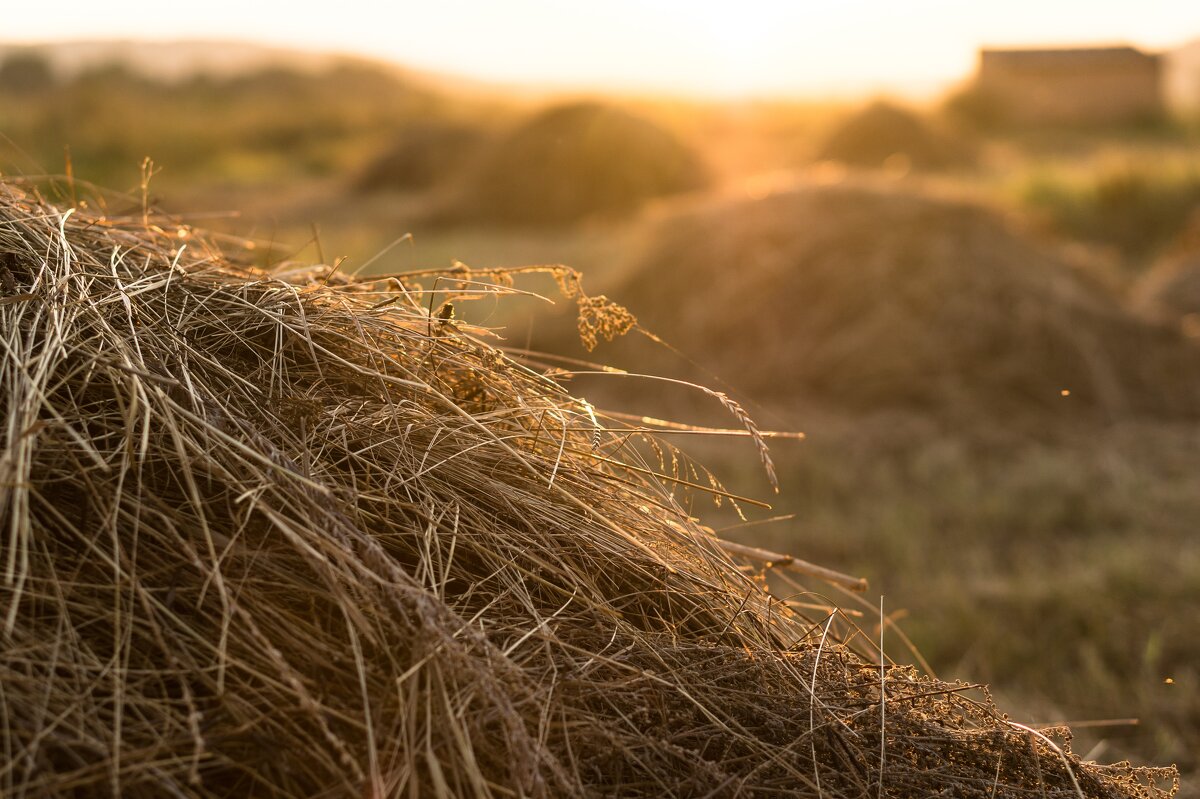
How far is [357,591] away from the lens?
117cm

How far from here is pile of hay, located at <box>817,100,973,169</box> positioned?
969 inches

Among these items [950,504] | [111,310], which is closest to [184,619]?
[111,310]

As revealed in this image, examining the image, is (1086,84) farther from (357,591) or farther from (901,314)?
(357,591)

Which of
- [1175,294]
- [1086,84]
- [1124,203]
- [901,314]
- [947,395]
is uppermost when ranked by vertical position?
[901,314]

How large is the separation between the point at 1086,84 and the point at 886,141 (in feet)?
61.4

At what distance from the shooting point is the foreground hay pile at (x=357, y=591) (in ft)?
3.50

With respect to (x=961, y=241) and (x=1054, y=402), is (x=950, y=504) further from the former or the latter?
(x=961, y=241)

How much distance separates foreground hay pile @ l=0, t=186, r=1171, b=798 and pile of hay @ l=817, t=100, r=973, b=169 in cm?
2438

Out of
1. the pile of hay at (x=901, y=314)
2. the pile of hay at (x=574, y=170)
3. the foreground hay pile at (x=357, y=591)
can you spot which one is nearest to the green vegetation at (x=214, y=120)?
the pile of hay at (x=574, y=170)

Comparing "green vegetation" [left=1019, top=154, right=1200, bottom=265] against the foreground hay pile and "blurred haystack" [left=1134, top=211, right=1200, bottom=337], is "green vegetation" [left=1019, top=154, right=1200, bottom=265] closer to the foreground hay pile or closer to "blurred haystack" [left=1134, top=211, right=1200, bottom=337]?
"blurred haystack" [left=1134, top=211, right=1200, bottom=337]

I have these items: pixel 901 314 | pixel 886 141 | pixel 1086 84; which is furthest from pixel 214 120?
pixel 901 314

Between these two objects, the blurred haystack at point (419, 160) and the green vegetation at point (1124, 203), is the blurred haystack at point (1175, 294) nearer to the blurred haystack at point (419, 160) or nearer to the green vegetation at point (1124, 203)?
the green vegetation at point (1124, 203)

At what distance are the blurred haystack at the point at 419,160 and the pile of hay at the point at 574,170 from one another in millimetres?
4511

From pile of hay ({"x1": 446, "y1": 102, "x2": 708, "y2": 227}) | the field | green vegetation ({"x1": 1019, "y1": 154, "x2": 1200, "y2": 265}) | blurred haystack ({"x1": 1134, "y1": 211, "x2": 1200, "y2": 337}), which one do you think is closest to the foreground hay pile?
the field
